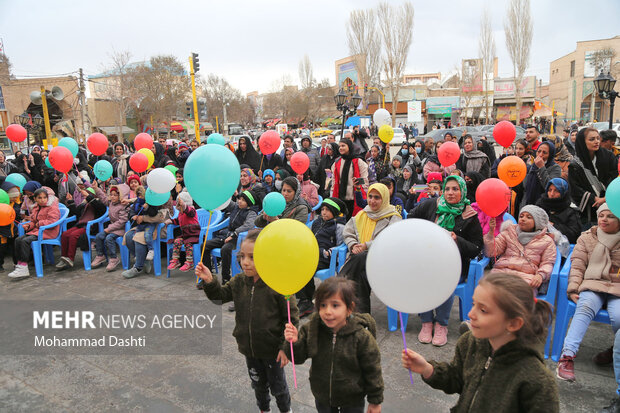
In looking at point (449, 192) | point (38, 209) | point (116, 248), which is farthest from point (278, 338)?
point (38, 209)

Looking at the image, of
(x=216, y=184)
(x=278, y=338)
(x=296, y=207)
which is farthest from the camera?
(x=296, y=207)

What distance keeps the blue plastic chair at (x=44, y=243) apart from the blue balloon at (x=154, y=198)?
1.73 metres

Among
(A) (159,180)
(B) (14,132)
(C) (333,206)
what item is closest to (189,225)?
(A) (159,180)

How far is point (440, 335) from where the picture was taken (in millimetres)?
3586

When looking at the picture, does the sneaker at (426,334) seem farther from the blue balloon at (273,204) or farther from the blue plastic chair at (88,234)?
the blue plastic chair at (88,234)

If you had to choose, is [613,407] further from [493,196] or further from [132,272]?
[132,272]

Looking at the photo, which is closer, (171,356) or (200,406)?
(200,406)

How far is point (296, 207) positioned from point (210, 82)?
167 feet

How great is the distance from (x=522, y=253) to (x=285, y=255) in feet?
8.27

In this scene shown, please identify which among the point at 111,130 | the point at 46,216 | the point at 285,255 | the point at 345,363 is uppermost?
the point at 111,130

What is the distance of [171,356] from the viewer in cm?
354

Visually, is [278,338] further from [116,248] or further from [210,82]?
[210,82]

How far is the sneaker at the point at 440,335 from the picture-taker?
355cm

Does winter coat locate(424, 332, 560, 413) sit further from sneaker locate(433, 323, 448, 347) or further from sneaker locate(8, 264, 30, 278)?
sneaker locate(8, 264, 30, 278)
